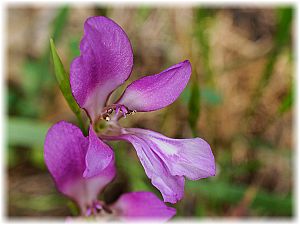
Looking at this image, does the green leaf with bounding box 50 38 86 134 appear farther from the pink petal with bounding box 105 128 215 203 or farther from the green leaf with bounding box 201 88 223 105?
the green leaf with bounding box 201 88 223 105

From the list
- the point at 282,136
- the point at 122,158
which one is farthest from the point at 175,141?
the point at 282,136

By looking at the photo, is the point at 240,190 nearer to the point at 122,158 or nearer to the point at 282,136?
the point at 122,158

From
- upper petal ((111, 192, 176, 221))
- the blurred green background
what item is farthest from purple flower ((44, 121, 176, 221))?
the blurred green background

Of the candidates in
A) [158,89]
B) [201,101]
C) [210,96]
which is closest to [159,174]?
[158,89]

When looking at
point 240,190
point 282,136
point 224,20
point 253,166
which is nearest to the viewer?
point 240,190

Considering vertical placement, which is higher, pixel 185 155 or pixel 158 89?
pixel 158 89

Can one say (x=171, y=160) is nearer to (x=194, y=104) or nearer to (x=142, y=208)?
(x=142, y=208)

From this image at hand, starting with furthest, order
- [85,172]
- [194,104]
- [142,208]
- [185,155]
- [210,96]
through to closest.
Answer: [210,96] → [194,104] → [142,208] → [185,155] → [85,172]
